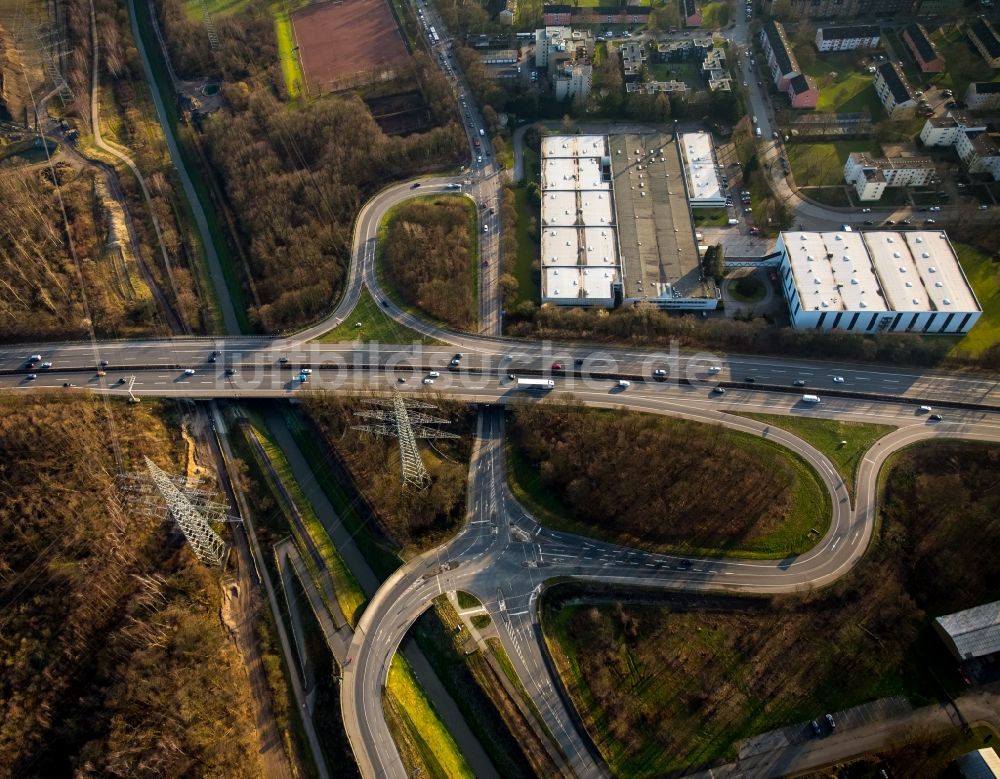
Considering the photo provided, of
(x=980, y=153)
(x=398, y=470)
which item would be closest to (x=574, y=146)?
(x=980, y=153)

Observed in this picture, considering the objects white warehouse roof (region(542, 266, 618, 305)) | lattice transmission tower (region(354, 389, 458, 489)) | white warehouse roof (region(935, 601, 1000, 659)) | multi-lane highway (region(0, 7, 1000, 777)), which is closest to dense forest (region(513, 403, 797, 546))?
multi-lane highway (region(0, 7, 1000, 777))

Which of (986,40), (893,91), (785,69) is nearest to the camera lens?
(893,91)

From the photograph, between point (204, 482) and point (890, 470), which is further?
point (204, 482)

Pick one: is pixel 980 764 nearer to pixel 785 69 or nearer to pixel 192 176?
pixel 785 69

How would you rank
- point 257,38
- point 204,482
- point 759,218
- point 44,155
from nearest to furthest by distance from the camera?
point 204,482
point 759,218
point 44,155
point 257,38

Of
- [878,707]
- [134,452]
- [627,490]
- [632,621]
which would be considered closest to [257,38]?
[134,452]

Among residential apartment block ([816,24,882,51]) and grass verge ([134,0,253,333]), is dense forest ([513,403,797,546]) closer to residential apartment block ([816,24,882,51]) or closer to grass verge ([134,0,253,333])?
grass verge ([134,0,253,333])

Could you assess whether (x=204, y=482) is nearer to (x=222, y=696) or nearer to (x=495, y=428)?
(x=222, y=696)
